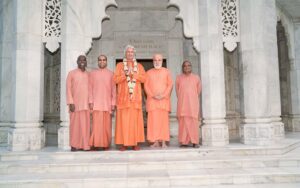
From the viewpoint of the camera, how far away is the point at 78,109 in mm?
6281

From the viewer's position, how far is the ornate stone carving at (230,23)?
24.2 feet

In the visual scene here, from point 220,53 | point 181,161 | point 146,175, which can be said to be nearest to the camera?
point 146,175

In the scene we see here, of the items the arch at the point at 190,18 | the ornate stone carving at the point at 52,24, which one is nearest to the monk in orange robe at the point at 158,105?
the arch at the point at 190,18

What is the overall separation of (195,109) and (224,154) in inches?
47.2

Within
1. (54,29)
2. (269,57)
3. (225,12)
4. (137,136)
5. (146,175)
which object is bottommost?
(146,175)

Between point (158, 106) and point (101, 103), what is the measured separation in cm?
129

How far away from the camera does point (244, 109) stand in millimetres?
7203

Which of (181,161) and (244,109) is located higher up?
(244,109)

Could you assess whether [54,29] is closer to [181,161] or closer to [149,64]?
[149,64]

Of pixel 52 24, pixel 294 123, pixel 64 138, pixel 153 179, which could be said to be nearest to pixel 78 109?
pixel 64 138

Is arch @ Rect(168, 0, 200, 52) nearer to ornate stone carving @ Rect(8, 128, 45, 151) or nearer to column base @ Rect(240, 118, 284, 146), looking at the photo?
column base @ Rect(240, 118, 284, 146)

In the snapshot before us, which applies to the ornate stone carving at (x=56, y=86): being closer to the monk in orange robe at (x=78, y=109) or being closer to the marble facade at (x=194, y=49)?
the marble facade at (x=194, y=49)

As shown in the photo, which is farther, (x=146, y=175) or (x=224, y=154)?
(x=224, y=154)

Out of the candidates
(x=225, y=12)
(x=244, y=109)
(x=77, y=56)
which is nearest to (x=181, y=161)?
(x=244, y=109)
